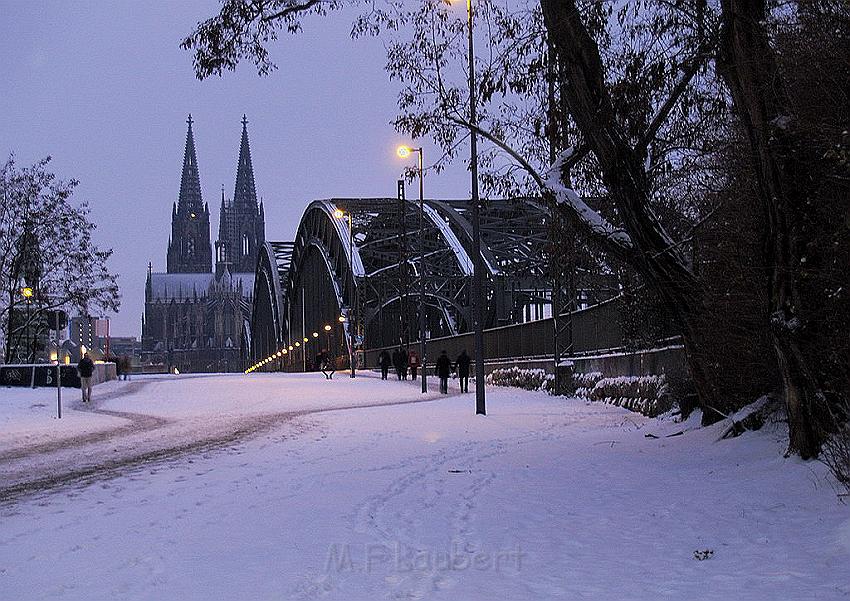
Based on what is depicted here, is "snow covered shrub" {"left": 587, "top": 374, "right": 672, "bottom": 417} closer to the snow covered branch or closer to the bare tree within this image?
the snow covered branch

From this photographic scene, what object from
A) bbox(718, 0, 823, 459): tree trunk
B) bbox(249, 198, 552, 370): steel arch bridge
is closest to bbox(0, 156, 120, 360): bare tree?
bbox(249, 198, 552, 370): steel arch bridge

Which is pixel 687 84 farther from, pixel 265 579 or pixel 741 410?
pixel 265 579

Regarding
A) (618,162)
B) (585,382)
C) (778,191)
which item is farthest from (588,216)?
(585,382)

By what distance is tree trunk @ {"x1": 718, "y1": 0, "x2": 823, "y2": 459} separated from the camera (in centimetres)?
852

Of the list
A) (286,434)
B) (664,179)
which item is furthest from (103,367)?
(664,179)

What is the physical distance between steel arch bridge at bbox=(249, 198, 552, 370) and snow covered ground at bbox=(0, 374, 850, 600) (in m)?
35.6

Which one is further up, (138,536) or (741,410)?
(741,410)

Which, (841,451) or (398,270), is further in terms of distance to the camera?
(398,270)

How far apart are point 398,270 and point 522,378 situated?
39.9 meters

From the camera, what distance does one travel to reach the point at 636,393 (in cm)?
2062

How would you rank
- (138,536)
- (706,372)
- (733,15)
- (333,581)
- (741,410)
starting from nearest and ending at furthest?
(333,581)
(138,536)
(733,15)
(741,410)
(706,372)

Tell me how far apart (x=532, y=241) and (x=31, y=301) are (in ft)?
108

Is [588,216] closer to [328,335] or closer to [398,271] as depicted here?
[398,271]

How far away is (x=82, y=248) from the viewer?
153 ft
